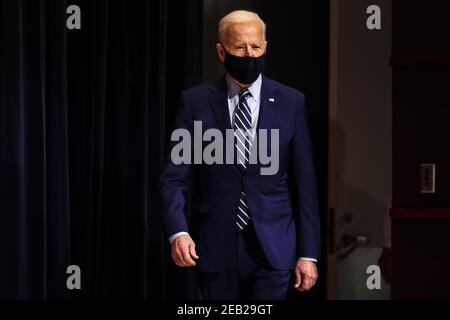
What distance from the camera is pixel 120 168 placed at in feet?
8.54

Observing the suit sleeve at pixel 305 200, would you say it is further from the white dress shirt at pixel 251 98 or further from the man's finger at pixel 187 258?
the man's finger at pixel 187 258

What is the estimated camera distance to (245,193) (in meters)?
2.08

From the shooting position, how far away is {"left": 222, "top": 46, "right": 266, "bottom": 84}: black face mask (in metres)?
2.09

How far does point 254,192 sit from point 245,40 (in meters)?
0.42

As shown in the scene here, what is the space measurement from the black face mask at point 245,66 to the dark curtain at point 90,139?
57cm

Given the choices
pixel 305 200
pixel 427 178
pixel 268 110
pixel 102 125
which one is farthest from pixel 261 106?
pixel 427 178

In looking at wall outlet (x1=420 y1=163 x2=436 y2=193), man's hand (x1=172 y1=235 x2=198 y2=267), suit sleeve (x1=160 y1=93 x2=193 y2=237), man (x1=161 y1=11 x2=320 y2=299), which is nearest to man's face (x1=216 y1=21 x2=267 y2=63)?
man (x1=161 y1=11 x2=320 y2=299)

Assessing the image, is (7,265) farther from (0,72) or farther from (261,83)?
(261,83)

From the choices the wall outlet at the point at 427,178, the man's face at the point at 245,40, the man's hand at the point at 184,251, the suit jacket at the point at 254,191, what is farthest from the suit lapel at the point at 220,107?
the wall outlet at the point at 427,178

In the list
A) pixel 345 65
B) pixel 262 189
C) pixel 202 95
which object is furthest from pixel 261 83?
pixel 345 65

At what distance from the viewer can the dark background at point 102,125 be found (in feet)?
7.72

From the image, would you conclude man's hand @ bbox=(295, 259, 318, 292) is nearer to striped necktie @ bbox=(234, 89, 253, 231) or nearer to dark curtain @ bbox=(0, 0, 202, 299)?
striped necktie @ bbox=(234, 89, 253, 231)

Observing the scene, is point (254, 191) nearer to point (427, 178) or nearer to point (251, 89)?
point (251, 89)

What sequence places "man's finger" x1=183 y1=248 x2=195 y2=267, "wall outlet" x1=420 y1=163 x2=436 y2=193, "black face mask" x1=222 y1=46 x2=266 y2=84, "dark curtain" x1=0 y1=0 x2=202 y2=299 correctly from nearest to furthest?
"man's finger" x1=183 y1=248 x2=195 y2=267 → "black face mask" x1=222 y1=46 x2=266 y2=84 → "dark curtain" x1=0 y1=0 x2=202 y2=299 → "wall outlet" x1=420 y1=163 x2=436 y2=193
